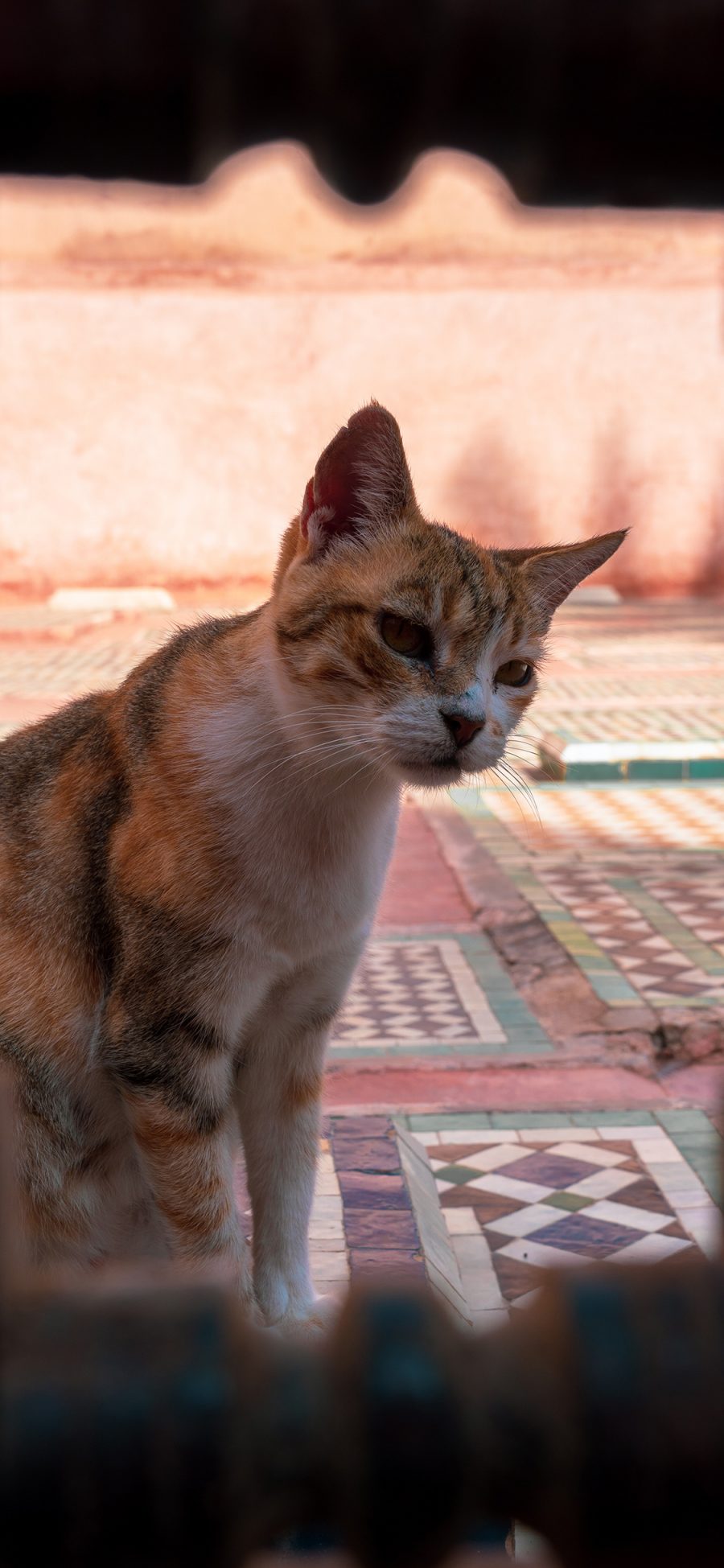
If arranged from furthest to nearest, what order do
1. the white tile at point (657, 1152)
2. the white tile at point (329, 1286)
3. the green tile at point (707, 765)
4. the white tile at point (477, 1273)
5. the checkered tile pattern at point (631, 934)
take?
the green tile at point (707, 765)
the checkered tile pattern at point (631, 934)
the white tile at point (657, 1152)
the white tile at point (477, 1273)
the white tile at point (329, 1286)

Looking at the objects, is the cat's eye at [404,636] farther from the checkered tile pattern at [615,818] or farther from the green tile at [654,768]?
the green tile at [654,768]

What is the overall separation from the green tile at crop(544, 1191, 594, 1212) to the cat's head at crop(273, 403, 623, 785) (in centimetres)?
101

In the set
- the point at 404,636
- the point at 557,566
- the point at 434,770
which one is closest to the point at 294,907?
the point at 434,770

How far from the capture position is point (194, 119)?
0.27 meters

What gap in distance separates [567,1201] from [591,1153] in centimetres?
21

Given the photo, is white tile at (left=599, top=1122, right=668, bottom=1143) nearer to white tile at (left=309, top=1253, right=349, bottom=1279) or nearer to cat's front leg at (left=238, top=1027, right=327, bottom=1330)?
white tile at (left=309, top=1253, right=349, bottom=1279)

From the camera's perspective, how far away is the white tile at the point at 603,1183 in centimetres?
244

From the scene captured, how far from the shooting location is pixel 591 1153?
103 inches

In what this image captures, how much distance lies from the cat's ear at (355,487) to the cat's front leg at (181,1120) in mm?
605

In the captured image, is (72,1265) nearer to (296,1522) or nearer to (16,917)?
(16,917)

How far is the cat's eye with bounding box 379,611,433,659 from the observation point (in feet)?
5.38

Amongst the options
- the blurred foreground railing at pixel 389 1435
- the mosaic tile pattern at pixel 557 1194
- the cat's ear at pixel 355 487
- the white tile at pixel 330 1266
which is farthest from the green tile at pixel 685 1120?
the blurred foreground railing at pixel 389 1435

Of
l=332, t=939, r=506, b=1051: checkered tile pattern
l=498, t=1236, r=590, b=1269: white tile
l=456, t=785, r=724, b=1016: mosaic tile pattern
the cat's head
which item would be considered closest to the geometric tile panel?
l=332, t=939, r=506, b=1051: checkered tile pattern

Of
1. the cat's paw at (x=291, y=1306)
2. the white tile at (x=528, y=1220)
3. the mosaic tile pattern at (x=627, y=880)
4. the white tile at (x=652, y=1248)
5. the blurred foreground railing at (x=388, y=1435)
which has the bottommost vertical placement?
the mosaic tile pattern at (x=627, y=880)
